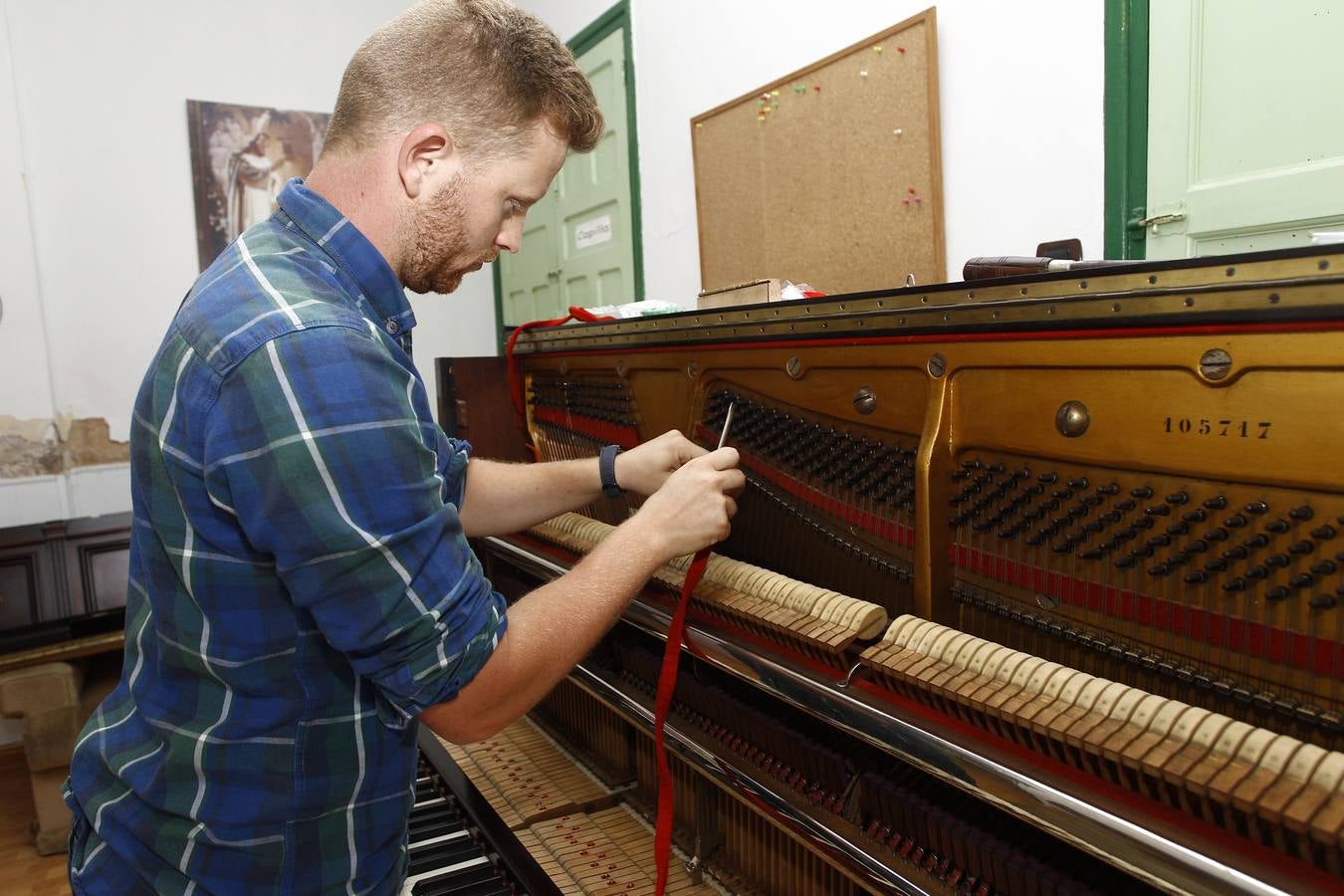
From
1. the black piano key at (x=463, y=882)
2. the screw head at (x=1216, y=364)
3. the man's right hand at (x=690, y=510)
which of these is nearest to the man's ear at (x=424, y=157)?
the man's right hand at (x=690, y=510)

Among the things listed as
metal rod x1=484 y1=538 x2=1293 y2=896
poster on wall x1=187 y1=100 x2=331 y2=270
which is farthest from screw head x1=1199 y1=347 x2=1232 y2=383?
poster on wall x1=187 y1=100 x2=331 y2=270

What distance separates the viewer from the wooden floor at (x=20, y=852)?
10.9ft

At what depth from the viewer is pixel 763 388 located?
163 centimetres

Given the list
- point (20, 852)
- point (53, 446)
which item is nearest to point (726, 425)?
point (20, 852)

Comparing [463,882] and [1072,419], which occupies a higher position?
[1072,419]

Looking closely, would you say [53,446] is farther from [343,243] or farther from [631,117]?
[343,243]

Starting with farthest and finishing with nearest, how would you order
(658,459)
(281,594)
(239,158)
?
(239,158), (658,459), (281,594)

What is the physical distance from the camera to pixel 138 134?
4.79 m

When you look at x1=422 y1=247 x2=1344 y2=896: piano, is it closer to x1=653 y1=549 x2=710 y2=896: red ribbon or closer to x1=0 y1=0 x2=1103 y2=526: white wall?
x1=653 y1=549 x2=710 y2=896: red ribbon

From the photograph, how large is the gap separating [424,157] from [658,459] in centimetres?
71

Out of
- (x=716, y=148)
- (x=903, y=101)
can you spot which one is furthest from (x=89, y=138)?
(x=903, y=101)

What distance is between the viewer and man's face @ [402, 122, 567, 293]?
1.23 meters

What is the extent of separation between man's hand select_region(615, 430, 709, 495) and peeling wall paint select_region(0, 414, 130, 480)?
14.1 ft

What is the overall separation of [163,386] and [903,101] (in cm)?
248
